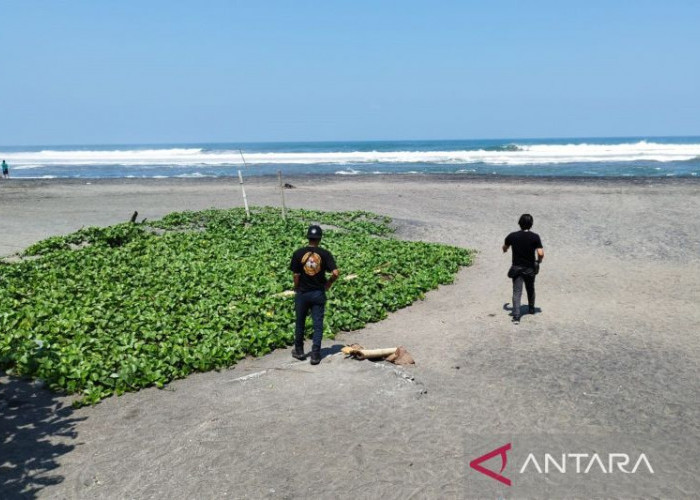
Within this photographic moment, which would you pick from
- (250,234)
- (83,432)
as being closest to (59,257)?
(250,234)

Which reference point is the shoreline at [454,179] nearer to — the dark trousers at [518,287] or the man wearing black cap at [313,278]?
the dark trousers at [518,287]

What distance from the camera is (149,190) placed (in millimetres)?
43438

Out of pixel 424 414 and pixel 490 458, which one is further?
pixel 424 414

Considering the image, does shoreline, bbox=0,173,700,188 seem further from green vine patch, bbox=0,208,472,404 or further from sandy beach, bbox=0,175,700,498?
sandy beach, bbox=0,175,700,498

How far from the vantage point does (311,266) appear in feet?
30.6

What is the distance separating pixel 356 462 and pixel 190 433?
2.20m

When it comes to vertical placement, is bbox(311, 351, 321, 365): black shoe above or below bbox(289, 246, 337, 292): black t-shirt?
below

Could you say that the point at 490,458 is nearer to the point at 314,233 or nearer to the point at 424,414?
the point at 424,414

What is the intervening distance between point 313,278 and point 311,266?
0.21 metres

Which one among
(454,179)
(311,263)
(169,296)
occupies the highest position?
(311,263)

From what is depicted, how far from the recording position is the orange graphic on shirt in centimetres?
933

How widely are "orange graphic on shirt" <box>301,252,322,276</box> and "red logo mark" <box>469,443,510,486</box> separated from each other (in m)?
3.80

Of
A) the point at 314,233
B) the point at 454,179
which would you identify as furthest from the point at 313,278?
the point at 454,179

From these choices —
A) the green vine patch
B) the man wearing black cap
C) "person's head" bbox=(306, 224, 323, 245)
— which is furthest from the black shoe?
"person's head" bbox=(306, 224, 323, 245)
